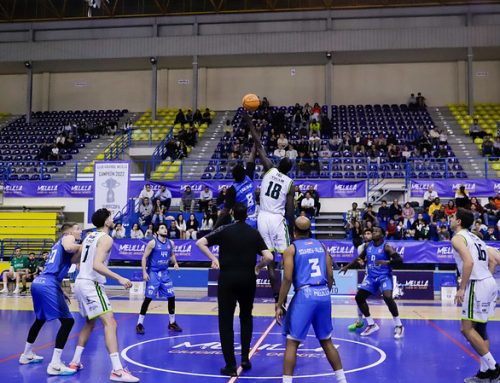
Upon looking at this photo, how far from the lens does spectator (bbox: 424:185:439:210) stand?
64.6ft

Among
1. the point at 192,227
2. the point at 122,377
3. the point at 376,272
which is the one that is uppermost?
the point at 192,227

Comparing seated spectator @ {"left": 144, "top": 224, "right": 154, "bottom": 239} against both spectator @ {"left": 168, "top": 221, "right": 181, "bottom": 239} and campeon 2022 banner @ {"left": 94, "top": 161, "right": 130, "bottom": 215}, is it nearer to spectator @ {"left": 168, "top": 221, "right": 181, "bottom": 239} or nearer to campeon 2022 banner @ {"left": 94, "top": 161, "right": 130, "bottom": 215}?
spectator @ {"left": 168, "top": 221, "right": 181, "bottom": 239}

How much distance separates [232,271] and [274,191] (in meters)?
1.76

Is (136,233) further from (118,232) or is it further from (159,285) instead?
(159,285)

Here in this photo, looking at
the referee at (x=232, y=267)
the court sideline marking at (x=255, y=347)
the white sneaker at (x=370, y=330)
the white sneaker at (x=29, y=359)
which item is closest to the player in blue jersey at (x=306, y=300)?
the referee at (x=232, y=267)

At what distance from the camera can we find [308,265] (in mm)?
5711

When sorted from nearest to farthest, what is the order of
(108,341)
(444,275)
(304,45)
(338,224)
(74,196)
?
(108,341) → (444,275) → (338,224) → (74,196) → (304,45)

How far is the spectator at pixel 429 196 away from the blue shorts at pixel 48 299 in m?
15.2

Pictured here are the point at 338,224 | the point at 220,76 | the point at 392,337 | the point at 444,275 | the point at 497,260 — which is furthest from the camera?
the point at 220,76

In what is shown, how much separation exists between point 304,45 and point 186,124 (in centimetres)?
738

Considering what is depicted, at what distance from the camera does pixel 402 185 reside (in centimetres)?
2156

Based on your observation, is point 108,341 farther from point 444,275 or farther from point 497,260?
point 444,275

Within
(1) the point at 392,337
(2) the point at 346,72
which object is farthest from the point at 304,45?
(1) the point at 392,337

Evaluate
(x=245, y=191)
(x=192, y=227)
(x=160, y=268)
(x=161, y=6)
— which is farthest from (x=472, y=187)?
(x=161, y=6)
